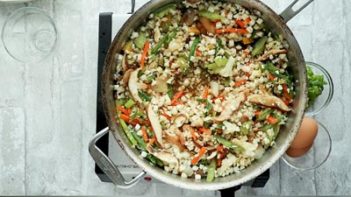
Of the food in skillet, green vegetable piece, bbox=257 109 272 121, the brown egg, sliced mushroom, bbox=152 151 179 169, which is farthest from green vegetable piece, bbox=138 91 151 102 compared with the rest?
the brown egg

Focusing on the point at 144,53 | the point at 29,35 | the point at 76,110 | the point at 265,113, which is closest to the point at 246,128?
the point at 265,113

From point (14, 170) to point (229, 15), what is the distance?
0.68 m

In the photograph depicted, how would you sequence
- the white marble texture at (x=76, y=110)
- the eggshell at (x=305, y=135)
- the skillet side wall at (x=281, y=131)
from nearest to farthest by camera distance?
the skillet side wall at (x=281, y=131)
the eggshell at (x=305, y=135)
the white marble texture at (x=76, y=110)

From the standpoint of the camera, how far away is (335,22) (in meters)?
1.55

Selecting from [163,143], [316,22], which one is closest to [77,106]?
[163,143]

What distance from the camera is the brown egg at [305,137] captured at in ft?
4.57

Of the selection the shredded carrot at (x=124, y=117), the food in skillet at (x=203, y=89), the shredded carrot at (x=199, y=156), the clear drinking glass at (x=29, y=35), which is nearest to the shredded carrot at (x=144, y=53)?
the food in skillet at (x=203, y=89)

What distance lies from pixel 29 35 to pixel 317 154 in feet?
2.53

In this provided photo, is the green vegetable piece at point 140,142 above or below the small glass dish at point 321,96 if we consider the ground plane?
below

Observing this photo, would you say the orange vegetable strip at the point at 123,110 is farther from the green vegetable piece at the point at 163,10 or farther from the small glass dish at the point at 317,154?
the small glass dish at the point at 317,154

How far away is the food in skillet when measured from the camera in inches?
50.8

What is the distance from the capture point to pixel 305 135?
139 centimetres

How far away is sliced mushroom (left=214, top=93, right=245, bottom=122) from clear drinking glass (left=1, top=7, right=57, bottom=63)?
1.71 feet

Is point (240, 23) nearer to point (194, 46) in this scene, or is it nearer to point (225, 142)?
point (194, 46)
